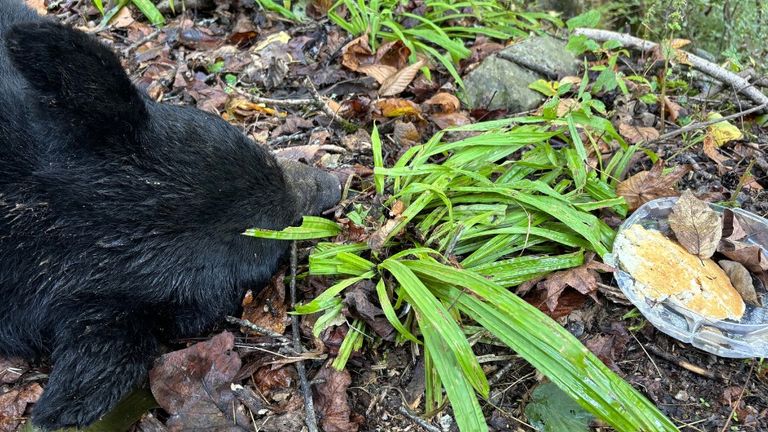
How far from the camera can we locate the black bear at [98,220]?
2.32m

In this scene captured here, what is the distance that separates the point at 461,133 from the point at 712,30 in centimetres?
333

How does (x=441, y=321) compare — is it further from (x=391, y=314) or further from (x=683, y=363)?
(x=683, y=363)

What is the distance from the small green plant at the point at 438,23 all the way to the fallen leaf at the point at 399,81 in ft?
0.51

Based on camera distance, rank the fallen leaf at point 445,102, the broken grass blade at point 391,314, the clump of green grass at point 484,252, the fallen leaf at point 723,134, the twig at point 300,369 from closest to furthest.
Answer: the clump of green grass at point 484,252 → the twig at point 300,369 → the broken grass blade at point 391,314 → the fallen leaf at point 723,134 → the fallen leaf at point 445,102

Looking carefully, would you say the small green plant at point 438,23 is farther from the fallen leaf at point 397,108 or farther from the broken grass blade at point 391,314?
the broken grass blade at point 391,314

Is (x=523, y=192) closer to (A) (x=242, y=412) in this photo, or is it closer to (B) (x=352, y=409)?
(B) (x=352, y=409)

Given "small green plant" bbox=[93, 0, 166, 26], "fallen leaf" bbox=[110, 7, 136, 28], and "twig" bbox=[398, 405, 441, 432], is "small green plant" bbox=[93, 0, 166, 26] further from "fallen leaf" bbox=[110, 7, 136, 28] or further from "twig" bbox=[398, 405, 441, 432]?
"twig" bbox=[398, 405, 441, 432]

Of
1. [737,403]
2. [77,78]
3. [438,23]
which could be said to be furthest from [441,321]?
[438,23]

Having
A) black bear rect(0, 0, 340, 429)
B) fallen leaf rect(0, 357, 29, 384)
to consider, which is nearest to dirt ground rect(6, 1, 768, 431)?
black bear rect(0, 0, 340, 429)

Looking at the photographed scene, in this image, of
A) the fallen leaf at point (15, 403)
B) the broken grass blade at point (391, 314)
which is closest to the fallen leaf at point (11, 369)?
the fallen leaf at point (15, 403)

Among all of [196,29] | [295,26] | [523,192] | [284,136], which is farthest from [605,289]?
[196,29]

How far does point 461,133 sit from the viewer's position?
3.68 metres

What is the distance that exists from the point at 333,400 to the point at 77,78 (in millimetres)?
1658

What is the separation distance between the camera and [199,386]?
2.61 meters
